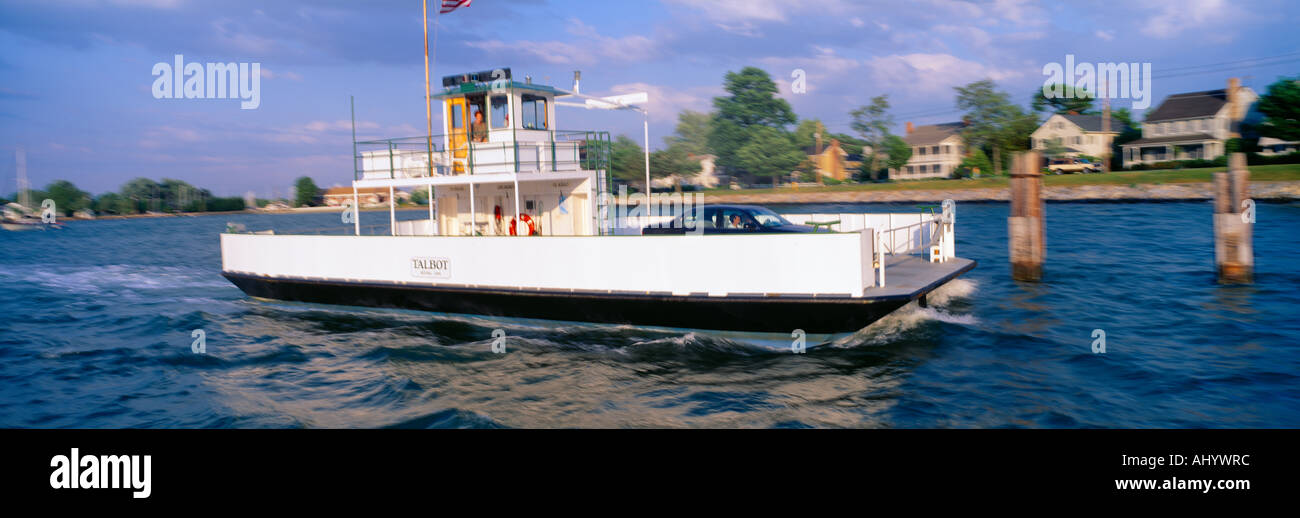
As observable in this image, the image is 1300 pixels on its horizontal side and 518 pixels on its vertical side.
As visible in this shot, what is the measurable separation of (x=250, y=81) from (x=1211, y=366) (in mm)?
→ 14849

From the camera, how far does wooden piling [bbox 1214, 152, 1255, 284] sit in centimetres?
1489

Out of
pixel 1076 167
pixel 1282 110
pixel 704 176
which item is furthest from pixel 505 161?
pixel 704 176

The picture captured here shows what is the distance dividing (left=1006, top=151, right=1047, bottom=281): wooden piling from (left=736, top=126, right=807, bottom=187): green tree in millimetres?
70748

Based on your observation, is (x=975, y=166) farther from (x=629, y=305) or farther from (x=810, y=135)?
(x=629, y=305)

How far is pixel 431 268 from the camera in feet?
43.6

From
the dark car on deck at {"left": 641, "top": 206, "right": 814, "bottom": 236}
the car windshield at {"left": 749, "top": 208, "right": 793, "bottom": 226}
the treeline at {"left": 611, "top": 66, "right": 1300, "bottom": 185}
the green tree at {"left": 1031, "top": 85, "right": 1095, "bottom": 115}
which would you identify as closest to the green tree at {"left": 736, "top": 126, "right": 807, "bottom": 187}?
the treeline at {"left": 611, "top": 66, "right": 1300, "bottom": 185}

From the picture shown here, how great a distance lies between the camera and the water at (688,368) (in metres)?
8.51

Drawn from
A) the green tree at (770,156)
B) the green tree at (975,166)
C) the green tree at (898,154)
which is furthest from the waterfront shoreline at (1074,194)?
the green tree at (770,156)

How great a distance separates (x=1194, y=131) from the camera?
59594mm

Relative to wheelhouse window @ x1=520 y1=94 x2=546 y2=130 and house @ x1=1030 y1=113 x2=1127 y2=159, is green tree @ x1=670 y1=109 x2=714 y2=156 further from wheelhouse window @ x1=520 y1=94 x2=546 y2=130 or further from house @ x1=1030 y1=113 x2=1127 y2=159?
wheelhouse window @ x1=520 y1=94 x2=546 y2=130

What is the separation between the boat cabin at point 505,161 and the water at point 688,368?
7.87 ft

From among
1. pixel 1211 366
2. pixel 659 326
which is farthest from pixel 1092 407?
pixel 659 326

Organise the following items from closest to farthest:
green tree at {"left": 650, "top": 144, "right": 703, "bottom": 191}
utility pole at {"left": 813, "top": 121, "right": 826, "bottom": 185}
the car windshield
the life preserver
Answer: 1. the car windshield
2. the life preserver
3. green tree at {"left": 650, "top": 144, "right": 703, "bottom": 191}
4. utility pole at {"left": 813, "top": 121, "right": 826, "bottom": 185}
